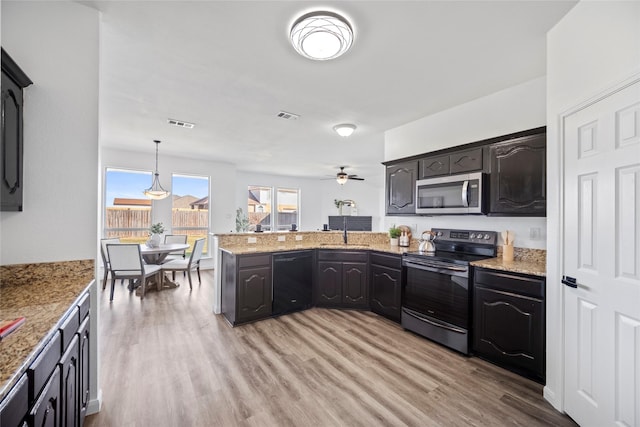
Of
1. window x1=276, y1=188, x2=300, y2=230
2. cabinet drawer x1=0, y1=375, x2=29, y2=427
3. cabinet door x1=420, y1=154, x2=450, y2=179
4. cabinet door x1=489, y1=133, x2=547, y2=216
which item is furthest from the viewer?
window x1=276, y1=188, x2=300, y2=230

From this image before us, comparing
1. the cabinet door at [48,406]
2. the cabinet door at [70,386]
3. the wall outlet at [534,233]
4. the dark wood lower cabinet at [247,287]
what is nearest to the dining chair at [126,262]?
Result: the dark wood lower cabinet at [247,287]

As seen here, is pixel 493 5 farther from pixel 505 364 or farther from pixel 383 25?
pixel 505 364

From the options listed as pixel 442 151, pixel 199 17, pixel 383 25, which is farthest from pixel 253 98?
pixel 442 151

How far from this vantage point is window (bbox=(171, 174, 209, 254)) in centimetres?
627

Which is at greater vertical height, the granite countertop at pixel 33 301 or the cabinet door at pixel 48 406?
the granite countertop at pixel 33 301

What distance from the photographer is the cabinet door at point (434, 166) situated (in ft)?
10.3

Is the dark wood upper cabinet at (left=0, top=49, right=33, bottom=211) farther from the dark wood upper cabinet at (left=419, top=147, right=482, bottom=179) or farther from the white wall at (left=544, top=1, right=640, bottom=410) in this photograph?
the dark wood upper cabinet at (left=419, top=147, right=482, bottom=179)

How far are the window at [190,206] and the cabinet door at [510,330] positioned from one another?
5.73 meters

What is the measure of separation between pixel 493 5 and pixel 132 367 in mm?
3847

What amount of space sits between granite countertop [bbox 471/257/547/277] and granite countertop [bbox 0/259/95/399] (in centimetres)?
285

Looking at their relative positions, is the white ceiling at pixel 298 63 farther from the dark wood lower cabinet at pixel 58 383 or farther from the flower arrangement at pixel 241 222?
the flower arrangement at pixel 241 222

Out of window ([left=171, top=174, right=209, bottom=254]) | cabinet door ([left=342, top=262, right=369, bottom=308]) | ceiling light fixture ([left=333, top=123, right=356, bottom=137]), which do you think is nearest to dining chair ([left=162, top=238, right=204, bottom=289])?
window ([left=171, top=174, right=209, bottom=254])

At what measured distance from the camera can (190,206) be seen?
6.52m

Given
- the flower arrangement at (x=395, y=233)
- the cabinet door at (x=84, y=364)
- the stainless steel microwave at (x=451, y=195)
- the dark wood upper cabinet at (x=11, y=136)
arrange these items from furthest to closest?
the flower arrangement at (x=395, y=233) < the stainless steel microwave at (x=451, y=195) < the cabinet door at (x=84, y=364) < the dark wood upper cabinet at (x=11, y=136)
